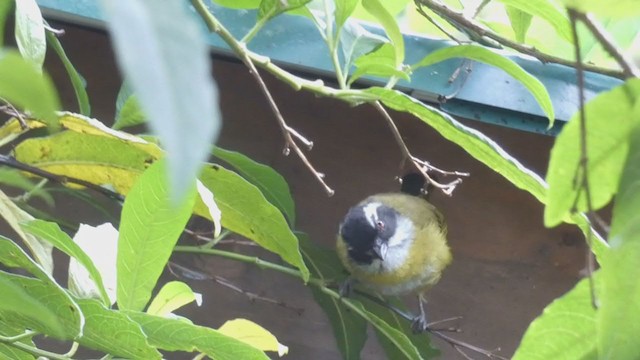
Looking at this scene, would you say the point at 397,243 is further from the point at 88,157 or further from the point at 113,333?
the point at 113,333

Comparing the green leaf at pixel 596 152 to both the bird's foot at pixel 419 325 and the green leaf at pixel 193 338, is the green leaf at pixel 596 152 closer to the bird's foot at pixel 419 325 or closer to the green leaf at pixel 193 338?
the green leaf at pixel 193 338

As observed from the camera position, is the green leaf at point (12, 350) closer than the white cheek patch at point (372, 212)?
Yes

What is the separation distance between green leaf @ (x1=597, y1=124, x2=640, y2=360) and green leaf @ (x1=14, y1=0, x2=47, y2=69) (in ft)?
1.61

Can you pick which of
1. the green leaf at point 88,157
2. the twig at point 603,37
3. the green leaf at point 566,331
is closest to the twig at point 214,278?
the green leaf at point 88,157

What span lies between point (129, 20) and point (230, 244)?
3.61ft

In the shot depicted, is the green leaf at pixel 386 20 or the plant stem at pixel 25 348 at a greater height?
the green leaf at pixel 386 20

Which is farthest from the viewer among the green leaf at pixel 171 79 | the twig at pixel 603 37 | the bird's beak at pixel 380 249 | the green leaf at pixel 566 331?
the bird's beak at pixel 380 249

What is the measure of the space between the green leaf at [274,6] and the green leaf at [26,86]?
66cm

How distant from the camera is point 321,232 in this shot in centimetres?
132

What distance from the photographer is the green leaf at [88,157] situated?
92 centimetres

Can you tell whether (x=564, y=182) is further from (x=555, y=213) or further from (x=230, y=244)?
(x=230, y=244)

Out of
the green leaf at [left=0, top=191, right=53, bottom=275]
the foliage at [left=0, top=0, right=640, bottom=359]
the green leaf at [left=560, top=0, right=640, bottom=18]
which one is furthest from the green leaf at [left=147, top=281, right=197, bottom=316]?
the green leaf at [left=560, top=0, right=640, bottom=18]

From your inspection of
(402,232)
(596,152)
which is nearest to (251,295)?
(402,232)

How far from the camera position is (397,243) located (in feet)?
6.32
